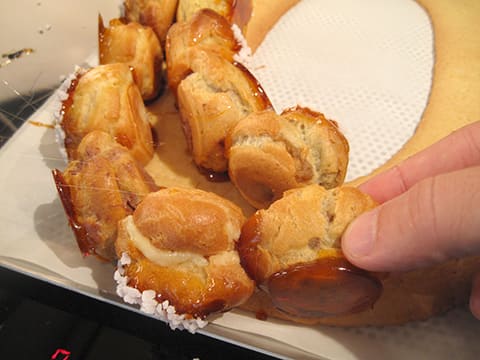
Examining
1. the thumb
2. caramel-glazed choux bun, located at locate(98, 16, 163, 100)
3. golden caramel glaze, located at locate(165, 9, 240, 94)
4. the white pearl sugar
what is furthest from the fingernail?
caramel-glazed choux bun, located at locate(98, 16, 163, 100)

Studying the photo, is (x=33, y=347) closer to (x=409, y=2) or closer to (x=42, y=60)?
(x=42, y=60)

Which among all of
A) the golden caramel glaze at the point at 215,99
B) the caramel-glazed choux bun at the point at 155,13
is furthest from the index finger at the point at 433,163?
the caramel-glazed choux bun at the point at 155,13

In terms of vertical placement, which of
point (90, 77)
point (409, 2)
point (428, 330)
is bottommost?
point (428, 330)

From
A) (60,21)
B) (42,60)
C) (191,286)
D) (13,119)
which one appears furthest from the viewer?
(60,21)

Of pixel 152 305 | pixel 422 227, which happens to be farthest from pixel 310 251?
pixel 152 305

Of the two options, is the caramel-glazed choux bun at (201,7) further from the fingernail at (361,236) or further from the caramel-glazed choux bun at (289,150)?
the fingernail at (361,236)

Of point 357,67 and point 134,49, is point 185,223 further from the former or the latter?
point 357,67

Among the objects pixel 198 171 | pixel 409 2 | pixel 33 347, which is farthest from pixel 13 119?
pixel 409 2
